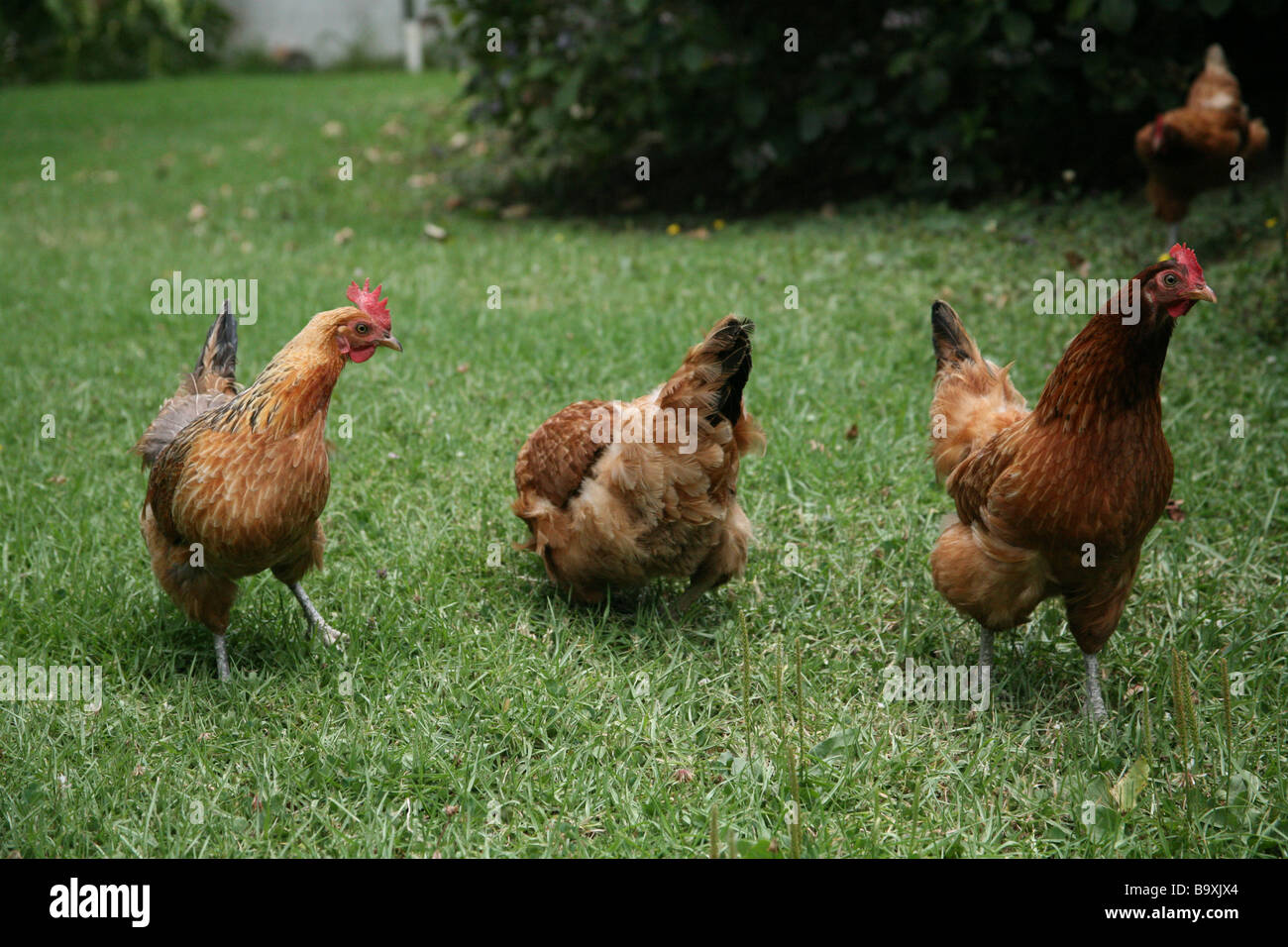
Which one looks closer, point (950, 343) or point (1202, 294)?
point (1202, 294)

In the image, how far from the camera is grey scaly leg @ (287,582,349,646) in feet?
11.8

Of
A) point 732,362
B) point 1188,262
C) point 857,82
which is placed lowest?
point 732,362

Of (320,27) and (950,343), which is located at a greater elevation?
(320,27)

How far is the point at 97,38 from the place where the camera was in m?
18.7

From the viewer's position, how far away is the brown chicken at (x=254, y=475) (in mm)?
3088

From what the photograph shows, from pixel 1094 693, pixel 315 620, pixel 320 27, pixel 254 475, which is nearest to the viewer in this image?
pixel 254 475

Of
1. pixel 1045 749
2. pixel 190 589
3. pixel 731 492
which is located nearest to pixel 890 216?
pixel 731 492

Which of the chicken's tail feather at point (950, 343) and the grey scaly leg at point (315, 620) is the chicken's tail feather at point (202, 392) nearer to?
the grey scaly leg at point (315, 620)

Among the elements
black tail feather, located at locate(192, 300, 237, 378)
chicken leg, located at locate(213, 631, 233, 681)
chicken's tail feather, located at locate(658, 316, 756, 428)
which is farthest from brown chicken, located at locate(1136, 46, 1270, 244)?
chicken leg, located at locate(213, 631, 233, 681)

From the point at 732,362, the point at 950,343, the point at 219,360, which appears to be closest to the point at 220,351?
the point at 219,360

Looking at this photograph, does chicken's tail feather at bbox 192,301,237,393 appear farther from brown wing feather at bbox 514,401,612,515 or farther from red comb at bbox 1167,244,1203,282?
red comb at bbox 1167,244,1203,282

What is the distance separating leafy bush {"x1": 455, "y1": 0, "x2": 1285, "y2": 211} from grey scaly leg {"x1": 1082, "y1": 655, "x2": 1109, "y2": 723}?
6.16m

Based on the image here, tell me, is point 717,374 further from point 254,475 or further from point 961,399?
point 254,475

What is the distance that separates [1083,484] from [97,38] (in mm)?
20897
